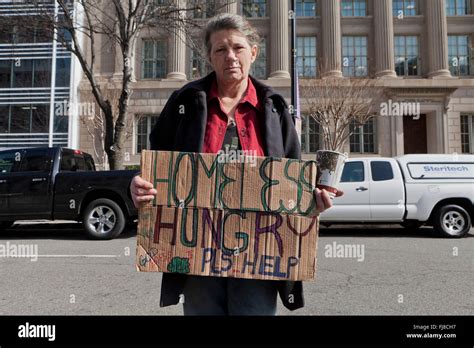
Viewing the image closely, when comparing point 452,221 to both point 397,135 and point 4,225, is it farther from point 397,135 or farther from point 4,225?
point 397,135

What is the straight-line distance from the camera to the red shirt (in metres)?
1.90

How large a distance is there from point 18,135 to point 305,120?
1955cm

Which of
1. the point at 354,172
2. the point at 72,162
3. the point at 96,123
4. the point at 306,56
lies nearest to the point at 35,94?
the point at 96,123

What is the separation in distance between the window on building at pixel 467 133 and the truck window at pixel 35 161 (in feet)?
78.7

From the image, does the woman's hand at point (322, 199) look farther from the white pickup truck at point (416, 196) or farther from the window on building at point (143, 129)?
the window on building at point (143, 129)

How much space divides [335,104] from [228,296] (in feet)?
57.7

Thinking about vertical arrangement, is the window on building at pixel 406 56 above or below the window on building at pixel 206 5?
above

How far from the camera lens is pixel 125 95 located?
44.3 ft

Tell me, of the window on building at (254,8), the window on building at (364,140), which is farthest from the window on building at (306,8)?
the window on building at (364,140)

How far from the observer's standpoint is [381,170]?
9.73 meters

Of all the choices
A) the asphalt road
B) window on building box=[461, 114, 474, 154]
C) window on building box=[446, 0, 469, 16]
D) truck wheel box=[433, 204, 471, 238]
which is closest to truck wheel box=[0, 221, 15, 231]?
the asphalt road

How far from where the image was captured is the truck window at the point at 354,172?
9.70 m
